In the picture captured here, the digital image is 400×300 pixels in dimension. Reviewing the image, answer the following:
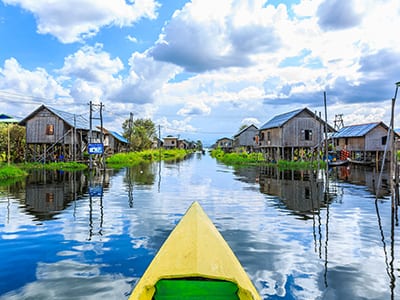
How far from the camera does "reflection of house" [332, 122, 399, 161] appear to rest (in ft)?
133

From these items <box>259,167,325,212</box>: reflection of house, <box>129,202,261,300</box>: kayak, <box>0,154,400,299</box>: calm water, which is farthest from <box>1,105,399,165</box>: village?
<box>129,202,261,300</box>: kayak


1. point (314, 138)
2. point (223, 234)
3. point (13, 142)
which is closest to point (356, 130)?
point (314, 138)

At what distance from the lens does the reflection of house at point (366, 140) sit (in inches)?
1596

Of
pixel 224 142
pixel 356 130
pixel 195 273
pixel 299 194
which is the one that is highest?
pixel 224 142

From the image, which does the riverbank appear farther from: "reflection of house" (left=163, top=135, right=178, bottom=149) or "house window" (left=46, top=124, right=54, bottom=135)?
"reflection of house" (left=163, top=135, right=178, bottom=149)

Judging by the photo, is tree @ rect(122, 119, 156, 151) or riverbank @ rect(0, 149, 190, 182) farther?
tree @ rect(122, 119, 156, 151)

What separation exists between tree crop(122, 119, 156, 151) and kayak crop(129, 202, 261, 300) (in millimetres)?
55365

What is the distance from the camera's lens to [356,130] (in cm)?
4369

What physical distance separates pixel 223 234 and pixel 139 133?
61534 millimetres

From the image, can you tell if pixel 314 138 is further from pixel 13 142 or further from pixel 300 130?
pixel 13 142

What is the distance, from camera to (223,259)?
415cm

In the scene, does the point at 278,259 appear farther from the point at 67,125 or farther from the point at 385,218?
the point at 67,125

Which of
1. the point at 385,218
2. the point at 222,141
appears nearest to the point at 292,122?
the point at 385,218

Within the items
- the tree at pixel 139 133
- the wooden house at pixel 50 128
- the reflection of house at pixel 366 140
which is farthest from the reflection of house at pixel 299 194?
the tree at pixel 139 133
